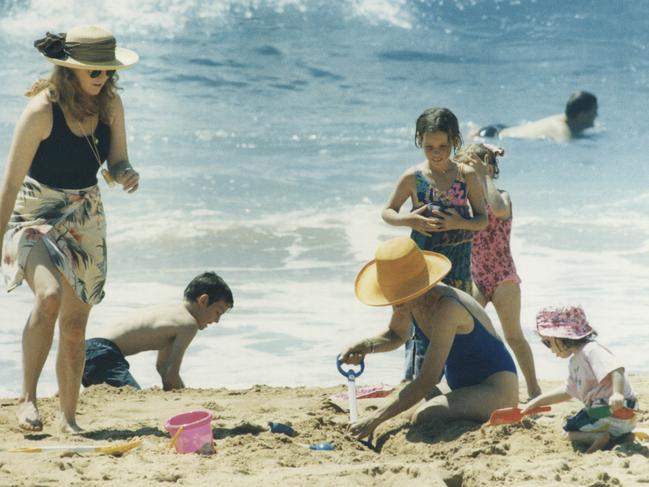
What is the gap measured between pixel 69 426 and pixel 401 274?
5.22 ft

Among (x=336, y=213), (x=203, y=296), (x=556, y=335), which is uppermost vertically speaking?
(x=556, y=335)

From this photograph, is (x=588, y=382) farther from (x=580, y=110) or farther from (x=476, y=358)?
(x=580, y=110)

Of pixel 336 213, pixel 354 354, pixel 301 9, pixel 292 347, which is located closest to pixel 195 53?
pixel 301 9

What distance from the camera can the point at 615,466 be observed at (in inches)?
166

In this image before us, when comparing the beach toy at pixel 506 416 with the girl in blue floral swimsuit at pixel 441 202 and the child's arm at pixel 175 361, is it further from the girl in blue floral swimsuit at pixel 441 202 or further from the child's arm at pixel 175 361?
the child's arm at pixel 175 361

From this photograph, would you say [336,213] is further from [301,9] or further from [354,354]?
[301,9]

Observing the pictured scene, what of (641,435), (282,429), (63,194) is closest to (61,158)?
(63,194)

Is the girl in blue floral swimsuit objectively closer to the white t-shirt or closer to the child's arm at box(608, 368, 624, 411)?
the white t-shirt

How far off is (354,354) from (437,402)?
42 cm

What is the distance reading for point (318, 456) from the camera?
15.1ft

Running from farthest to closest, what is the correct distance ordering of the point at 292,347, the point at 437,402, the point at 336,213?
the point at 336,213, the point at 292,347, the point at 437,402

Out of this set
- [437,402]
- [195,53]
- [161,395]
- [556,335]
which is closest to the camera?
[556,335]

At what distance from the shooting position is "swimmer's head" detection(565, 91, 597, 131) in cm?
1536

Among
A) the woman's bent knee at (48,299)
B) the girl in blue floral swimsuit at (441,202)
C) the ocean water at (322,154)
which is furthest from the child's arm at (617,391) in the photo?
the ocean water at (322,154)
